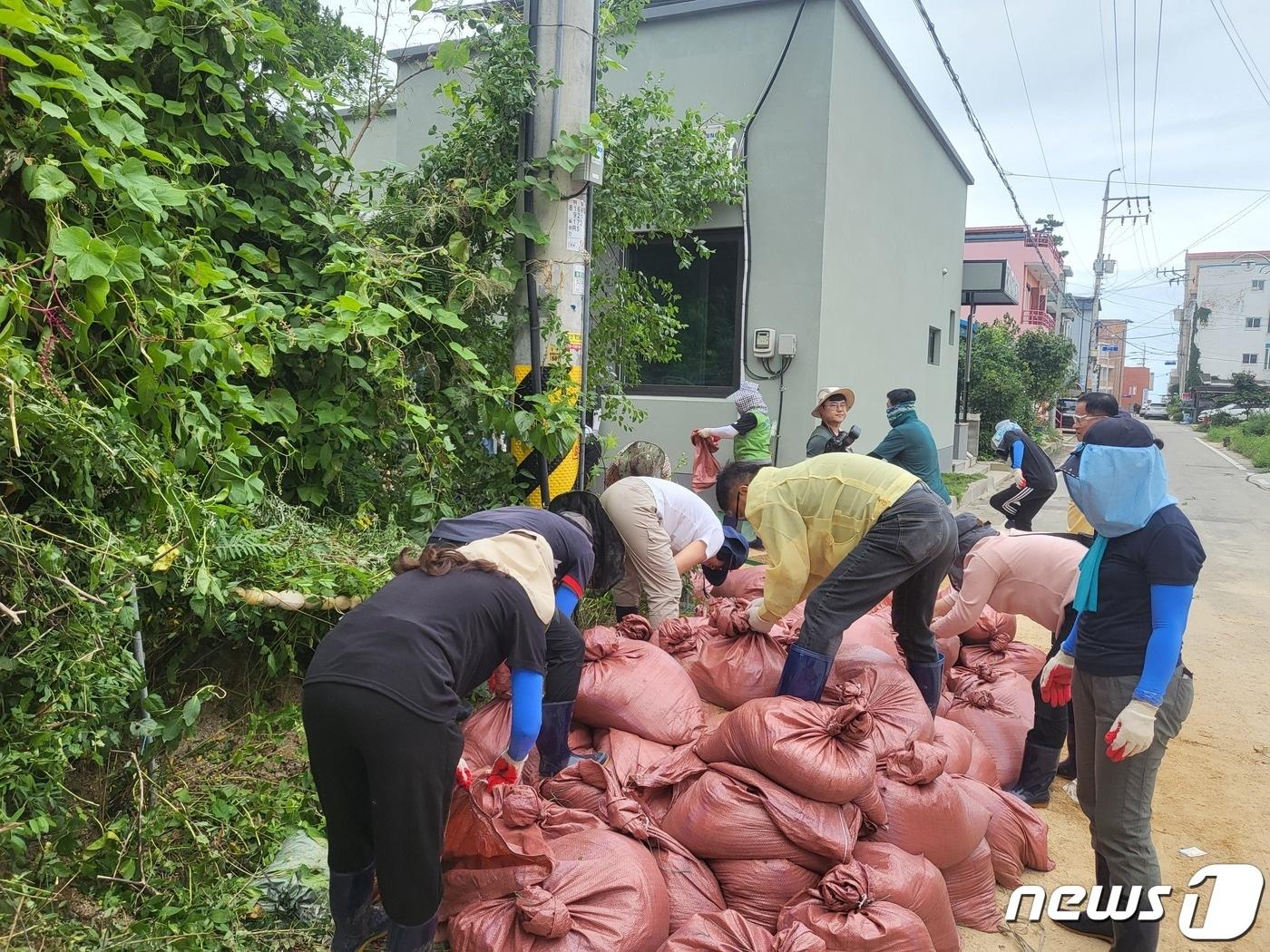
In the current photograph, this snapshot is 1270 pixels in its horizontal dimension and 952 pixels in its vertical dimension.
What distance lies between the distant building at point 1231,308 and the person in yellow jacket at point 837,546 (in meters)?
75.9

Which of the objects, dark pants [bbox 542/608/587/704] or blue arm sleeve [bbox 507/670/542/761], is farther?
dark pants [bbox 542/608/587/704]

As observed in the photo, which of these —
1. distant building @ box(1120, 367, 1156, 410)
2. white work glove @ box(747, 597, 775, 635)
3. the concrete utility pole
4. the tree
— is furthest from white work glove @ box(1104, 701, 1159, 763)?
distant building @ box(1120, 367, 1156, 410)

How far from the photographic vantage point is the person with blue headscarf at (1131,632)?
2336 millimetres

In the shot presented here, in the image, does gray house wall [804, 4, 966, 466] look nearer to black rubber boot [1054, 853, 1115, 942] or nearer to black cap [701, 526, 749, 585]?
black cap [701, 526, 749, 585]

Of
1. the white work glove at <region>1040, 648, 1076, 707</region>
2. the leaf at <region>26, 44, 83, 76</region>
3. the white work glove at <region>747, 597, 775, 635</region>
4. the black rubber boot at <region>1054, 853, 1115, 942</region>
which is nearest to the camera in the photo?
the leaf at <region>26, 44, 83, 76</region>

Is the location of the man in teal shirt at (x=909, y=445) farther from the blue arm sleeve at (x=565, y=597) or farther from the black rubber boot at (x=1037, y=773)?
the blue arm sleeve at (x=565, y=597)

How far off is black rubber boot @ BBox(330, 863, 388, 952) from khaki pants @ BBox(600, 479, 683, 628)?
1.86 meters

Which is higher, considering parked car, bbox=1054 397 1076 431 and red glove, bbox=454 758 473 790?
parked car, bbox=1054 397 1076 431

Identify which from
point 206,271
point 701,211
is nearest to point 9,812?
point 206,271

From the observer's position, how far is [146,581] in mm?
2240

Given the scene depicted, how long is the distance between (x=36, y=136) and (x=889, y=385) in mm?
8735

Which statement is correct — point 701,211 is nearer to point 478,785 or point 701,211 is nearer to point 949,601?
point 949,601

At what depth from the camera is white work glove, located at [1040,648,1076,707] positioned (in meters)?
2.91

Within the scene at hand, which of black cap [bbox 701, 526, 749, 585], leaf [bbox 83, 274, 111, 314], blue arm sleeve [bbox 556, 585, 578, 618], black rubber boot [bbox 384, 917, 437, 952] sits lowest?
black rubber boot [bbox 384, 917, 437, 952]
